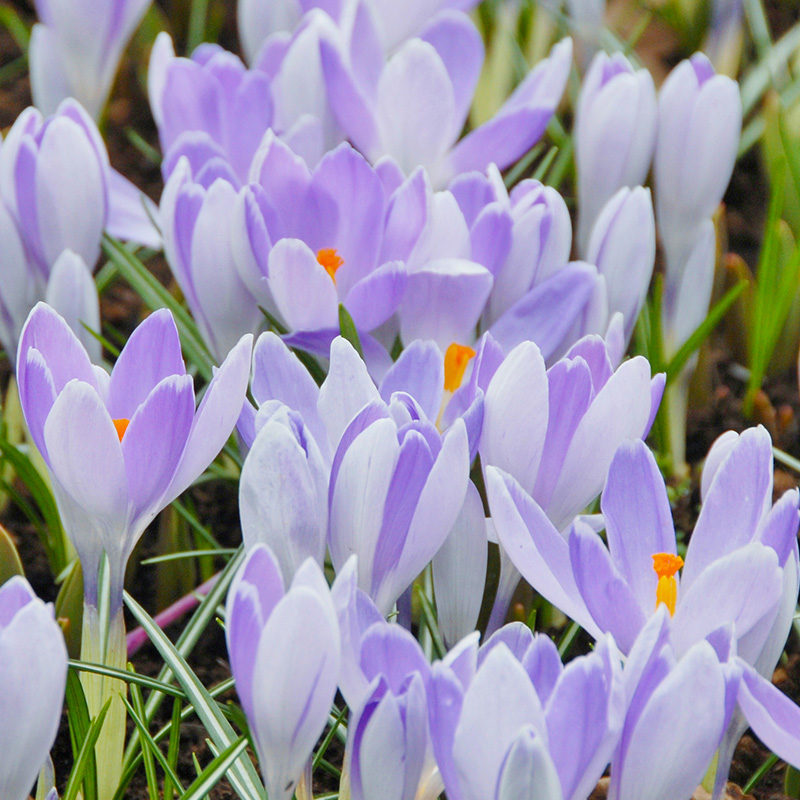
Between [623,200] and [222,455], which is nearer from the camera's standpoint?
[623,200]

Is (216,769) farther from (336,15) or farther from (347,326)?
(336,15)

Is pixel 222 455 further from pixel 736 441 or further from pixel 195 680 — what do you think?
pixel 736 441

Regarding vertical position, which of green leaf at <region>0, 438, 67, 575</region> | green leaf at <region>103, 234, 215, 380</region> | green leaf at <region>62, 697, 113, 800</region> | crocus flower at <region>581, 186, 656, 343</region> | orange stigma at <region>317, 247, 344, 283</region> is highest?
crocus flower at <region>581, 186, 656, 343</region>

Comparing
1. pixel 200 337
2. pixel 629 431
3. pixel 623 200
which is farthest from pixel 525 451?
pixel 200 337

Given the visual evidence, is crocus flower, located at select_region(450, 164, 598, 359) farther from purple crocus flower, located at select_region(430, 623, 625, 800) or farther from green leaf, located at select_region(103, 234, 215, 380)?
purple crocus flower, located at select_region(430, 623, 625, 800)

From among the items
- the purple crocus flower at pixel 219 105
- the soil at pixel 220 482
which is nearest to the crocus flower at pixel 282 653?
the soil at pixel 220 482

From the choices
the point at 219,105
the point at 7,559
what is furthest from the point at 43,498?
the point at 219,105

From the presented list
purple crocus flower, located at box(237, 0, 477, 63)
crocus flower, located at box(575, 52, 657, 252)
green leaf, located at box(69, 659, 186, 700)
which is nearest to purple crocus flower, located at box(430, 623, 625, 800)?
green leaf, located at box(69, 659, 186, 700)
